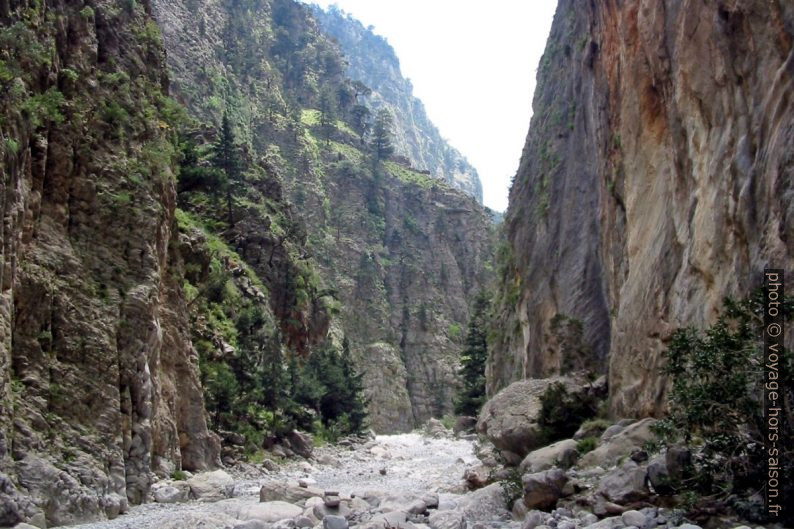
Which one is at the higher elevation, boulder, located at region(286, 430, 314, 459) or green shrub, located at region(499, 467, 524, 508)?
green shrub, located at region(499, 467, 524, 508)

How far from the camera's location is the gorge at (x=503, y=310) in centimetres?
1189

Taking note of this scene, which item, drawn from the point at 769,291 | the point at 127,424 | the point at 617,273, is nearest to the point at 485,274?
the point at 617,273

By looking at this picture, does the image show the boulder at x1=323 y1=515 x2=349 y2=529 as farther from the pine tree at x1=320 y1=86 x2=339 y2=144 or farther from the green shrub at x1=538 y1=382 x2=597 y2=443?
the pine tree at x1=320 y1=86 x2=339 y2=144

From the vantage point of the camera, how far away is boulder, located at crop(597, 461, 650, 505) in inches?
425

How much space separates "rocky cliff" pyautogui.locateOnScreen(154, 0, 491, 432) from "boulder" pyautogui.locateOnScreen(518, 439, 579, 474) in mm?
56911

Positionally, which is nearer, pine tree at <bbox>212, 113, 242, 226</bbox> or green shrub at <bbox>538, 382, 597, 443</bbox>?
green shrub at <bbox>538, 382, 597, 443</bbox>

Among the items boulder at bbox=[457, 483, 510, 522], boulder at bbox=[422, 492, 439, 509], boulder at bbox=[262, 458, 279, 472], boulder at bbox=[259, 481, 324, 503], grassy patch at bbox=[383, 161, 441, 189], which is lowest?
boulder at bbox=[262, 458, 279, 472]

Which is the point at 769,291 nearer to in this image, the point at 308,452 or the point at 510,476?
the point at 510,476

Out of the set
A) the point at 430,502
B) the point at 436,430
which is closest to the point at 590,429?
the point at 430,502

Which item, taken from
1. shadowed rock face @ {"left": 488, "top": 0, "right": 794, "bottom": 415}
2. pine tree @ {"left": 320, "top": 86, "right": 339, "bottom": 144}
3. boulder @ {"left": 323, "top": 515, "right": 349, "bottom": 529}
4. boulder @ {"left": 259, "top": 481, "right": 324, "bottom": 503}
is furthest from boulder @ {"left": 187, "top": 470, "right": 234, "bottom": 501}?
pine tree @ {"left": 320, "top": 86, "right": 339, "bottom": 144}

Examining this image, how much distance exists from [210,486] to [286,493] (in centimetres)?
389

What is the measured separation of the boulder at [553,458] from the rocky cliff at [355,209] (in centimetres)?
5691

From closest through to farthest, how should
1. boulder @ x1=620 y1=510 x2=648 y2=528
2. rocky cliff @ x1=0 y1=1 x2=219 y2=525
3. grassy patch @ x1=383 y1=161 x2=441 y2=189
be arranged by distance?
boulder @ x1=620 y1=510 x2=648 y2=528 < rocky cliff @ x1=0 y1=1 x2=219 y2=525 < grassy patch @ x1=383 y1=161 x2=441 y2=189

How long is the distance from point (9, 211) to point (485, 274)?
94569 millimetres
